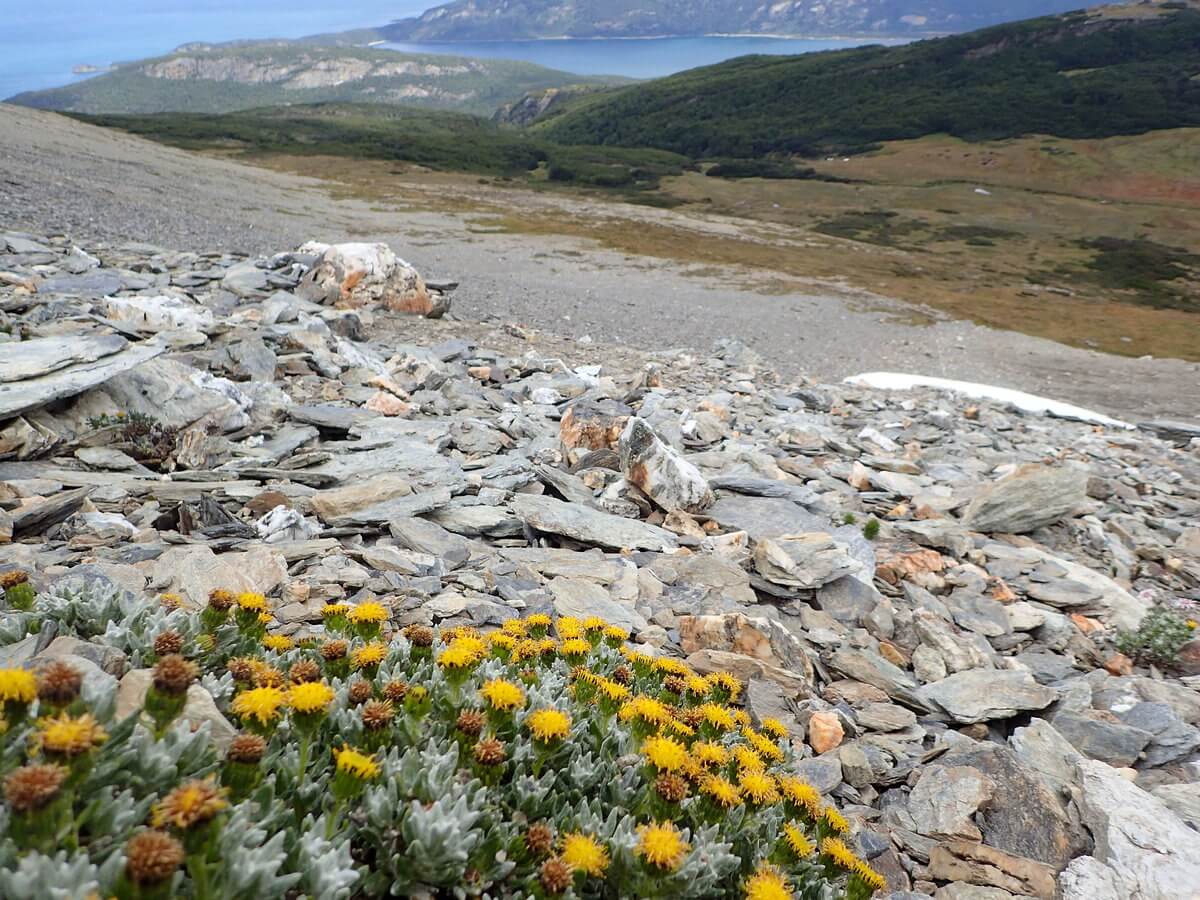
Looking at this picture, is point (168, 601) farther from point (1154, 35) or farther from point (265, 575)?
point (1154, 35)

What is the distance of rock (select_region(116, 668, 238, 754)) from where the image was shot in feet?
9.27

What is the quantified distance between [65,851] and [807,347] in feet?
98.4

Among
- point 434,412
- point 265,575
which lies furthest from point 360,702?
point 434,412

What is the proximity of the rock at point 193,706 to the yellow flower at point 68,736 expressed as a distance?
630 millimetres

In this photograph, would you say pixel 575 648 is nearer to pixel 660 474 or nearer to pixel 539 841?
pixel 539 841

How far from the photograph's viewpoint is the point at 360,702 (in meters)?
3.09

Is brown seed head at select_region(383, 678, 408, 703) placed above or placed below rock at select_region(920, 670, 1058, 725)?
above

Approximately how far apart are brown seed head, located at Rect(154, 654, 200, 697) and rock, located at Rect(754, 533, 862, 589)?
5.60 metres

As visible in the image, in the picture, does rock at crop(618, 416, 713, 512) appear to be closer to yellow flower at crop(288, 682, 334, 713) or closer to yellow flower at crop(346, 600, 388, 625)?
yellow flower at crop(346, 600, 388, 625)

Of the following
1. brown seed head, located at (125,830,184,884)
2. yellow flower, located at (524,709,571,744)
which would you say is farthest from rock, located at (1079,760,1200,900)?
brown seed head, located at (125,830,184,884)

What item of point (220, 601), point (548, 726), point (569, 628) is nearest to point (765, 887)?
point (548, 726)

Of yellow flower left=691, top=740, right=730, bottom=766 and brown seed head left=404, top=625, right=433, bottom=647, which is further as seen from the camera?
brown seed head left=404, top=625, right=433, bottom=647

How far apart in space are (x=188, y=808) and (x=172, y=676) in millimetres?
572

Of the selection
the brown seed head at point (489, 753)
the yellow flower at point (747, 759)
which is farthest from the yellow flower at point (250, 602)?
the yellow flower at point (747, 759)
